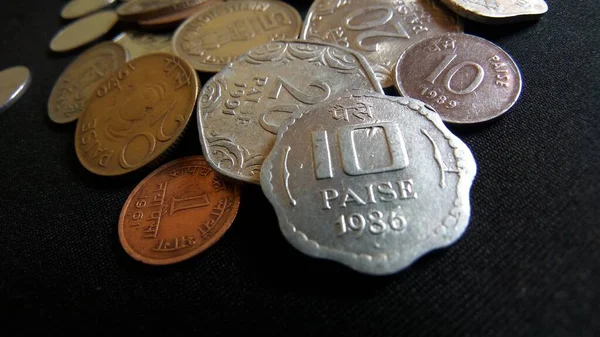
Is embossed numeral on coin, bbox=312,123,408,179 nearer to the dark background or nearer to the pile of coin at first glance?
the pile of coin

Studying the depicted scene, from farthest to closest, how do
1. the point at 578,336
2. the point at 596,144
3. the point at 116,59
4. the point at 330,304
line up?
the point at 116,59 < the point at 596,144 < the point at 330,304 < the point at 578,336

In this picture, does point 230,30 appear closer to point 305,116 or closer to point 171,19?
point 171,19

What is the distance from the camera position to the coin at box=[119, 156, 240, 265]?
113cm

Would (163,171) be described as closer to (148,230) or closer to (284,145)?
(148,230)

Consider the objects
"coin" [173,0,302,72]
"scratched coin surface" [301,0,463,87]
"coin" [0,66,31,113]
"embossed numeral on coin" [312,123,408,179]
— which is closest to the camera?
"embossed numeral on coin" [312,123,408,179]

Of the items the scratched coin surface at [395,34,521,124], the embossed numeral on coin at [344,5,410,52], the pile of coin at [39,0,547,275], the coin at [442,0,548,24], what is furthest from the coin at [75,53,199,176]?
the coin at [442,0,548,24]

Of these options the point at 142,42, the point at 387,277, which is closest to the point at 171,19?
the point at 142,42

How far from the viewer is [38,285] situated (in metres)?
1.15

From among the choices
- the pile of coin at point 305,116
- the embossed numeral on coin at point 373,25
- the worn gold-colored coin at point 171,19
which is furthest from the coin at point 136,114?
the embossed numeral on coin at point 373,25

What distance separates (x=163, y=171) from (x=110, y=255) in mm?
297

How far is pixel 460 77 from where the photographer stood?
1312 millimetres

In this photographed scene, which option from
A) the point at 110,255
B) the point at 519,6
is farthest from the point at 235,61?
the point at 519,6

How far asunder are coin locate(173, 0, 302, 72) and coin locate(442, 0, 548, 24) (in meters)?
0.63

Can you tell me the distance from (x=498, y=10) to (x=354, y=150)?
849mm
